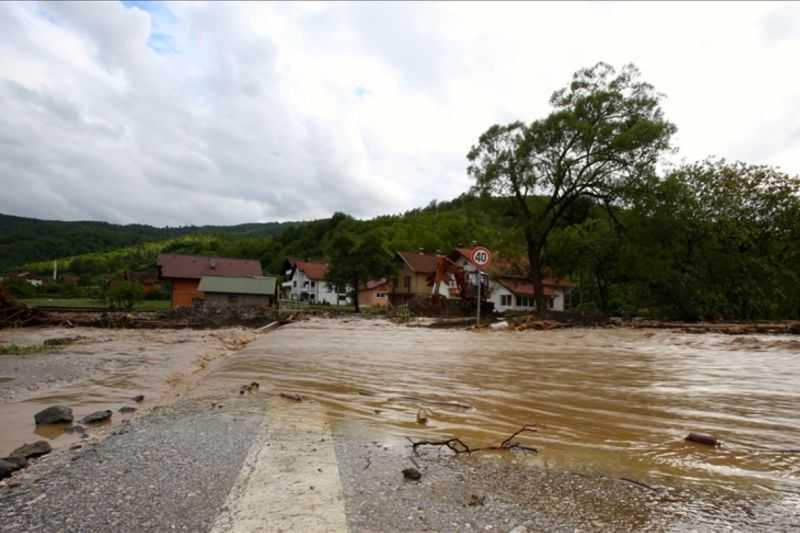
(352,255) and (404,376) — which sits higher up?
(352,255)

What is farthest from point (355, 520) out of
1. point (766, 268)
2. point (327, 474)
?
point (766, 268)

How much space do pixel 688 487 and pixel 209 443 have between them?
2.63 meters

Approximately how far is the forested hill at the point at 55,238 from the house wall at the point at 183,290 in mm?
82672

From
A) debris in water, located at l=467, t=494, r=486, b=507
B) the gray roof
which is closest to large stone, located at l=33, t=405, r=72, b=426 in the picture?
debris in water, located at l=467, t=494, r=486, b=507

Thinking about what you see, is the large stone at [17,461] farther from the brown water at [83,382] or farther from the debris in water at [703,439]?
the debris in water at [703,439]

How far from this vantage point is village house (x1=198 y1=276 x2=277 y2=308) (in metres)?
46.4

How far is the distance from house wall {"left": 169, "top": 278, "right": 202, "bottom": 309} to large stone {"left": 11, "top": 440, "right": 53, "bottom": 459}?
5152cm

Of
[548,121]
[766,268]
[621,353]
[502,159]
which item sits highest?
[548,121]

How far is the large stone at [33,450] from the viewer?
8.68 ft

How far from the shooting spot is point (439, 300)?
28.5 metres

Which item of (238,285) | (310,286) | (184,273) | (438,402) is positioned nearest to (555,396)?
(438,402)

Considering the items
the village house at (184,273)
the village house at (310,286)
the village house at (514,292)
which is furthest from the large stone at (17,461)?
the village house at (310,286)

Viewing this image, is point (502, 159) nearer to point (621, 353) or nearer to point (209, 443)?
point (621, 353)

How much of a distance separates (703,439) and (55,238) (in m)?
158
